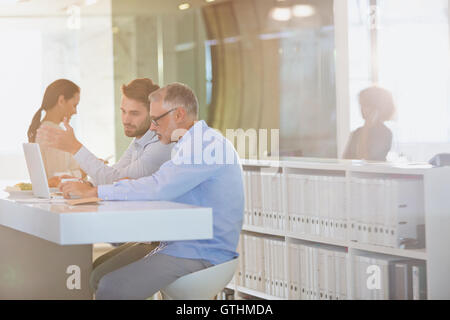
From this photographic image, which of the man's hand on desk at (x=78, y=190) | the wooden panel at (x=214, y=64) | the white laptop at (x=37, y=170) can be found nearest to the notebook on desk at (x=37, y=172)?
the white laptop at (x=37, y=170)

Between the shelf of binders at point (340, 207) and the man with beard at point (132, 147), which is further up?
the man with beard at point (132, 147)

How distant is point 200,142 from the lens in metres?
2.66

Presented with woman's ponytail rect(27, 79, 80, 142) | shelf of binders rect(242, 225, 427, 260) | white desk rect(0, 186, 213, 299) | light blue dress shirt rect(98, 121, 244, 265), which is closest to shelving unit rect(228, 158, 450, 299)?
shelf of binders rect(242, 225, 427, 260)

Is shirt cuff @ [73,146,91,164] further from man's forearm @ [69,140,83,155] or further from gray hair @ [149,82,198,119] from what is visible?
Answer: gray hair @ [149,82,198,119]

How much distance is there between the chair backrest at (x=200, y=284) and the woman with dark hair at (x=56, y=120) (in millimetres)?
1984

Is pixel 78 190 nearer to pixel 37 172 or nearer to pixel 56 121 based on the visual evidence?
pixel 37 172

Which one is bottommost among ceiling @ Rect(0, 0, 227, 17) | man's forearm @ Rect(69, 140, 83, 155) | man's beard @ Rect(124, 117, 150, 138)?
man's forearm @ Rect(69, 140, 83, 155)

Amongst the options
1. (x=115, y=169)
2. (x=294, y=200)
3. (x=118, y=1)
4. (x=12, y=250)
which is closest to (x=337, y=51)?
(x=294, y=200)

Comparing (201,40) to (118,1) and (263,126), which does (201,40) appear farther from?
(263,126)

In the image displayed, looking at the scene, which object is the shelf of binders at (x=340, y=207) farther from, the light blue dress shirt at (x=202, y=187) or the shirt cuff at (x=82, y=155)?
the shirt cuff at (x=82, y=155)

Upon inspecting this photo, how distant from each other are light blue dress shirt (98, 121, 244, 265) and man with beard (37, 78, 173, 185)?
0.55 meters

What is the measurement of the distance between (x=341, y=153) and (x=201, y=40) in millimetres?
2559

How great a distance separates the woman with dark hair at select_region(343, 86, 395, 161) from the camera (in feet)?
11.8

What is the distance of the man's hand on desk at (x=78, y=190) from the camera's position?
8.98 ft
